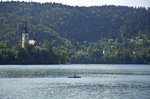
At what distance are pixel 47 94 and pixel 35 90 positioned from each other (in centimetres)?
664

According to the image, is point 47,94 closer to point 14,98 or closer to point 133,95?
point 14,98

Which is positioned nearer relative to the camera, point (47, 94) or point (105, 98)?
point (105, 98)

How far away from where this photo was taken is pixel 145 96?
64438 millimetres

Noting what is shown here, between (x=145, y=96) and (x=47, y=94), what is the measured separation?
54.9 feet

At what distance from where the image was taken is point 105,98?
62.8 meters

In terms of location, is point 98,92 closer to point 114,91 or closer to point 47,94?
point 114,91

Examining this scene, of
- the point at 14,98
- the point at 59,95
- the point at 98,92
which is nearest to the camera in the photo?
the point at 14,98

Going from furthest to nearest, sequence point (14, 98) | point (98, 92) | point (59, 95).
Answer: point (98, 92), point (59, 95), point (14, 98)

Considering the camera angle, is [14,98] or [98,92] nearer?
[14,98]

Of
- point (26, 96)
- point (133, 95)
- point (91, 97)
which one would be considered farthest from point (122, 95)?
point (26, 96)

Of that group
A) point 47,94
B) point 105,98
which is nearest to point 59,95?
point 47,94

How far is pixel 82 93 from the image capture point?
225ft

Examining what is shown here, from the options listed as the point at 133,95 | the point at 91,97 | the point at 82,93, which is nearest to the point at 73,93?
the point at 82,93

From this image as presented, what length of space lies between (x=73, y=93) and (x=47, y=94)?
4.69m
